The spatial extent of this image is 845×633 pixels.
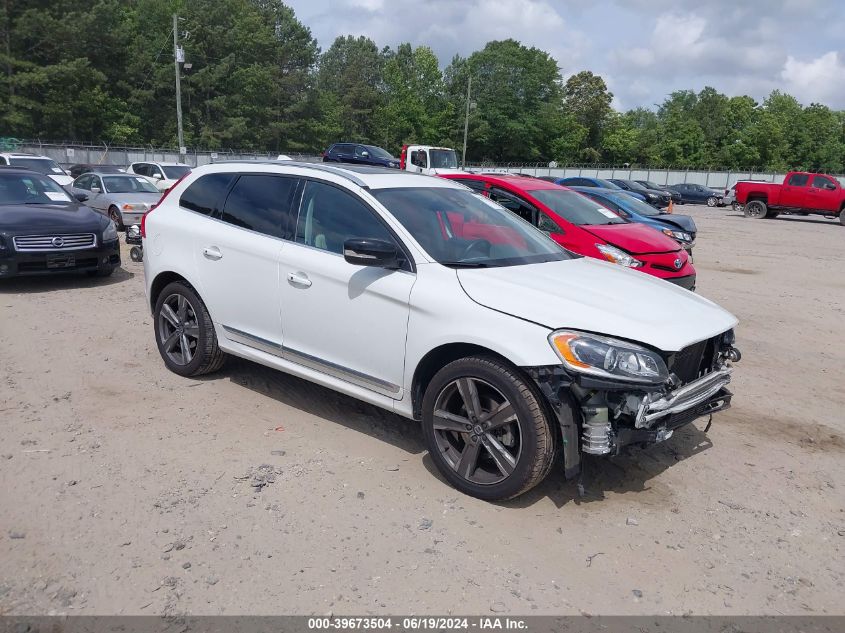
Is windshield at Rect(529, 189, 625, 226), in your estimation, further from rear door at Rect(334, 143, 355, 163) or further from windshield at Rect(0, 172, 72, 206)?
rear door at Rect(334, 143, 355, 163)

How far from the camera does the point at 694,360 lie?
405 centimetres

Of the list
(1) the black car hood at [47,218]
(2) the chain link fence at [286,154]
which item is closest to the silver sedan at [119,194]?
(2) the chain link fence at [286,154]

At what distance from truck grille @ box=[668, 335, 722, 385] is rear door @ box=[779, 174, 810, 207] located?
91.2 ft

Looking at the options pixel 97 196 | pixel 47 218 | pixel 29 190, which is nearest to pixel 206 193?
pixel 47 218

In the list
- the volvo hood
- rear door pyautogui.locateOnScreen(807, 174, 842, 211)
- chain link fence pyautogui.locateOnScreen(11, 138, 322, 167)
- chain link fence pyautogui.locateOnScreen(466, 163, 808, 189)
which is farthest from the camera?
chain link fence pyautogui.locateOnScreen(466, 163, 808, 189)

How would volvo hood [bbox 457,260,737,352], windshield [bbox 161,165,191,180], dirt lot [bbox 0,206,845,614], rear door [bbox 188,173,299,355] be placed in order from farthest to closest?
windshield [bbox 161,165,191,180] → rear door [bbox 188,173,299,355] → volvo hood [bbox 457,260,737,352] → dirt lot [bbox 0,206,845,614]

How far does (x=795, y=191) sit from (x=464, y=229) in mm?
28163

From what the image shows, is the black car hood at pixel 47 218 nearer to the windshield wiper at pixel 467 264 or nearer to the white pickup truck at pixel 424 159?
the windshield wiper at pixel 467 264

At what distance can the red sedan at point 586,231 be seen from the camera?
28.0 feet

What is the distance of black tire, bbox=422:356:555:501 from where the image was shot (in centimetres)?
362

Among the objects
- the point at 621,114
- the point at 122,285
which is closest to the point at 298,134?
the point at 621,114

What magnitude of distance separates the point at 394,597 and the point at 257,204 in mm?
3185

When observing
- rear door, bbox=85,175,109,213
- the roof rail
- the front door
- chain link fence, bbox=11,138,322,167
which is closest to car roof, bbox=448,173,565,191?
the roof rail

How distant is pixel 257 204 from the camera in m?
5.18
